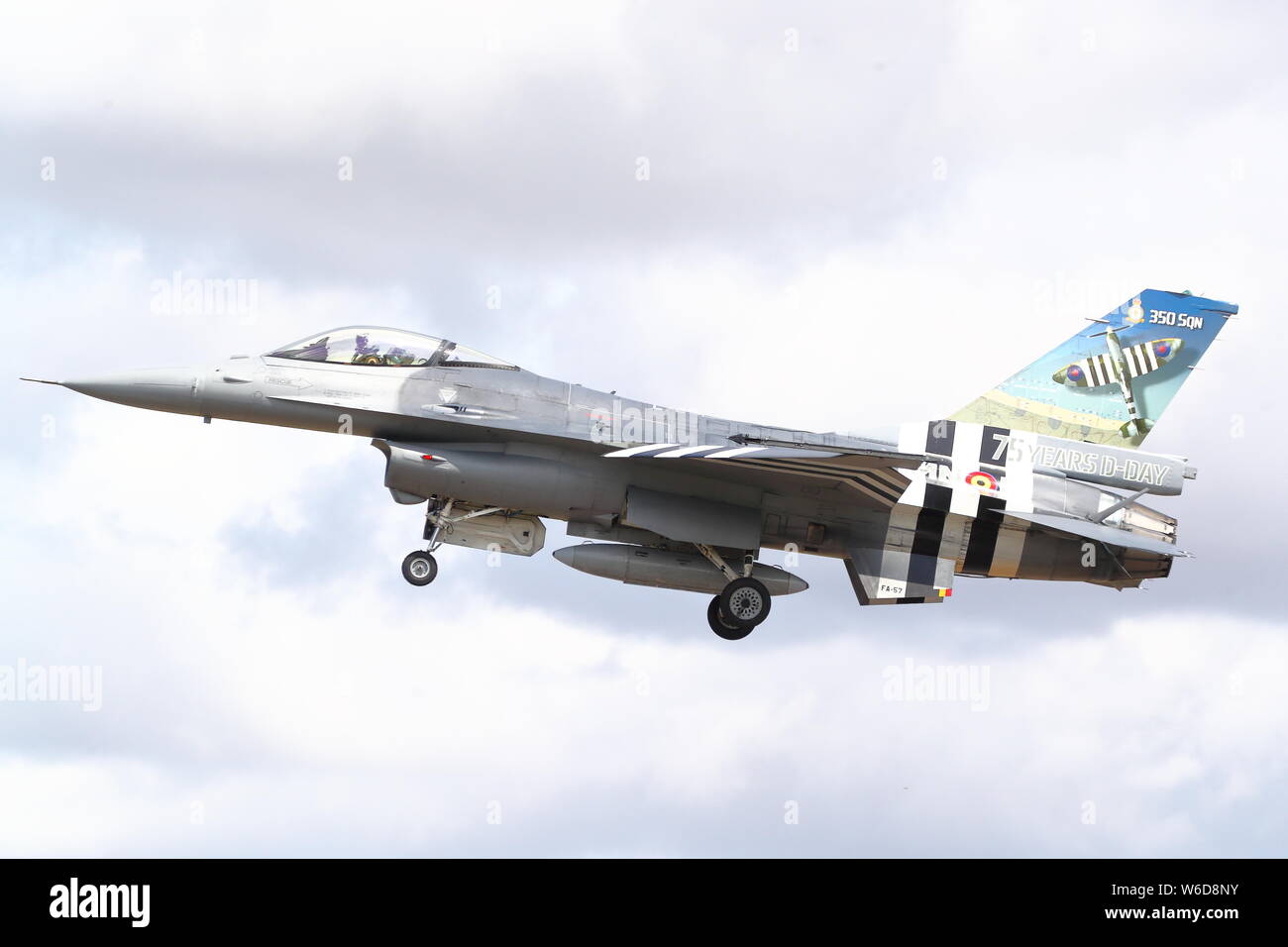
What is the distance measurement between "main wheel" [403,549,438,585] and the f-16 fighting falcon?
26 millimetres

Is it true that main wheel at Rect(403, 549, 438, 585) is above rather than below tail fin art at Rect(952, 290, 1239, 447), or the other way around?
below

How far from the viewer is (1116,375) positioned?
26.0m

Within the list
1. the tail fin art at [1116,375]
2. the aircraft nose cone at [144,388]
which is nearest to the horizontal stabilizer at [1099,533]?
the tail fin art at [1116,375]

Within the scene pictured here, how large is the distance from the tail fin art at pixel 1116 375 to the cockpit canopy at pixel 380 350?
8.38 m

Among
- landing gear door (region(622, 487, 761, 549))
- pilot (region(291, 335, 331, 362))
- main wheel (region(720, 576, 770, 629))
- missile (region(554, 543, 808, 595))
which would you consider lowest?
main wheel (region(720, 576, 770, 629))

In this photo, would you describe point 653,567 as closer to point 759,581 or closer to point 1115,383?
point 759,581

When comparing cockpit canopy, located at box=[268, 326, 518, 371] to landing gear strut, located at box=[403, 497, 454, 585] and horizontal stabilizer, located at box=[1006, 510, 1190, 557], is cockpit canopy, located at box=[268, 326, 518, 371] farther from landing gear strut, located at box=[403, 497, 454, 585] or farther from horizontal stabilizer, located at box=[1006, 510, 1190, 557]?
horizontal stabilizer, located at box=[1006, 510, 1190, 557]

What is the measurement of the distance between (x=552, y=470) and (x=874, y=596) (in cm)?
542

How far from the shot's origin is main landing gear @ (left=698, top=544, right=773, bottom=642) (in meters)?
24.2

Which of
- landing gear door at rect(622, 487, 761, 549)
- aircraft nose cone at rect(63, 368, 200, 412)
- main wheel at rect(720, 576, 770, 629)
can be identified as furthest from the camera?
main wheel at rect(720, 576, 770, 629)

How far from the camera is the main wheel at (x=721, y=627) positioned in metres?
24.6

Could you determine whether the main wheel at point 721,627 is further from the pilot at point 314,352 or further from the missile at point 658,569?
the pilot at point 314,352

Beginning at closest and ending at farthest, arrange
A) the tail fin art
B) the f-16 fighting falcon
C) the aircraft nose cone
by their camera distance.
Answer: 1. the aircraft nose cone
2. the f-16 fighting falcon
3. the tail fin art

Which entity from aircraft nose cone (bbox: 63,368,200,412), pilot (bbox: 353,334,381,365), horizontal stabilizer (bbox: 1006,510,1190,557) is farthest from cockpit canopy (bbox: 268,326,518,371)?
Answer: horizontal stabilizer (bbox: 1006,510,1190,557)
